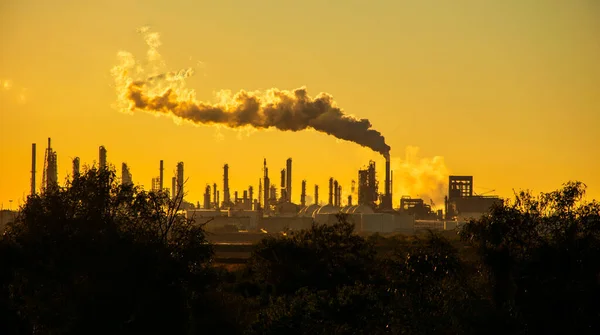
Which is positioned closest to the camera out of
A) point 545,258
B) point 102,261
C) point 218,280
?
point 102,261

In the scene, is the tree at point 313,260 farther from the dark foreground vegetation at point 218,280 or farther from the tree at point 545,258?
the tree at point 545,258

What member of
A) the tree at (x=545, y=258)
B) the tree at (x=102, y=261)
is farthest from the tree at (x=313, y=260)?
the tree at (x=102, y=261)

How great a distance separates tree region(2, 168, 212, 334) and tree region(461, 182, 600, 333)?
48.8 ft

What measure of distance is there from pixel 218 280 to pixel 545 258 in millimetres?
17039

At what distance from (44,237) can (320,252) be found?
25323 mm

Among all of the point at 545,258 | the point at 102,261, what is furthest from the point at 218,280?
the point at 545,258

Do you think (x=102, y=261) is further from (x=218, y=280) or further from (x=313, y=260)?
(x=313, y=260)

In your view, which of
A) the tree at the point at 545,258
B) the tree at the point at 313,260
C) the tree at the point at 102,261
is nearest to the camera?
the tree at the point at 102,261

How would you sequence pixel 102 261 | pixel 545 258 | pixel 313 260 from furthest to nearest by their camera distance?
pixel 313 260 < pixel 545 258 < pixel 102 261

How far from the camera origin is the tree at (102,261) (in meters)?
44.0

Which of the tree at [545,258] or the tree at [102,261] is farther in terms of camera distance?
the tree at [545,258]

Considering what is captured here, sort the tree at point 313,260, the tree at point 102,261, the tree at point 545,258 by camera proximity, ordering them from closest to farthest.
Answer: the tree at point 102,261 → the tree at point 545,258 → the tree at point 313,260

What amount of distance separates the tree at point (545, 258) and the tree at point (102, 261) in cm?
1488

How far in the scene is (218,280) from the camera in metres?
48.7
